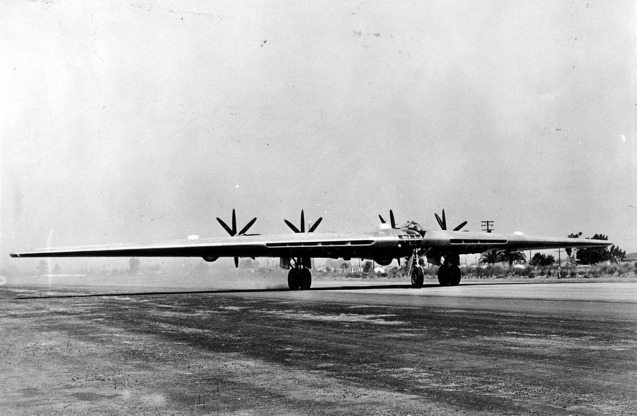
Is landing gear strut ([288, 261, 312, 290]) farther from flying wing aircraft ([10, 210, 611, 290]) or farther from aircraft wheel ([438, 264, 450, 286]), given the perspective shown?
aircraft wheel ([438, 264, 450, 286])

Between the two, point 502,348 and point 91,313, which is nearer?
point 502,348

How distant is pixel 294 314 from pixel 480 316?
5375 millimetres

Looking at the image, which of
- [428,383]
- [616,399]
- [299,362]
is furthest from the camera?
[299,362]

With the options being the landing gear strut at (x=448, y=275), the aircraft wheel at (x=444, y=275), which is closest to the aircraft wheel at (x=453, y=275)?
the landing gear strut at (x=448, y=275)

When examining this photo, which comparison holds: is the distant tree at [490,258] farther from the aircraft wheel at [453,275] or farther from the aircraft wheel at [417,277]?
the aircraft wheel at [417,277]

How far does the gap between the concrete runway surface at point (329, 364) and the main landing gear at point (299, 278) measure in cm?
2140

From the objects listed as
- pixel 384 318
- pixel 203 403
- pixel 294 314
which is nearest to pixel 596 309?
pixel 384 318

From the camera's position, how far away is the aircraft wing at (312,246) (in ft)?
108

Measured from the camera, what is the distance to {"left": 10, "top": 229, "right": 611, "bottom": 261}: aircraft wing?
108 feet

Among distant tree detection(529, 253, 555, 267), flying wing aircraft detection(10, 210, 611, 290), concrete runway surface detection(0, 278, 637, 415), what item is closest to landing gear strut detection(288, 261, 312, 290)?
flying wing aircraft detection(10, 210, 611, 290)

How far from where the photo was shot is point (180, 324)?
53.1 feet

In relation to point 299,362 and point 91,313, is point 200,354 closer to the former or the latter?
point 299,362

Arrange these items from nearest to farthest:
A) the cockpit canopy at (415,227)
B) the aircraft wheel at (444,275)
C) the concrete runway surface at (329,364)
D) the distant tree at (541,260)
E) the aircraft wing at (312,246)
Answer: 1. the concrete runway surface at (329,364)
2. the aircraft wing at (312,246)
3. the cockpit canopy at (415,227)
4. the aircraft wheel at (444,275)
5. the distant tree at (541,260)

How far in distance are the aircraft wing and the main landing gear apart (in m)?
1.52
